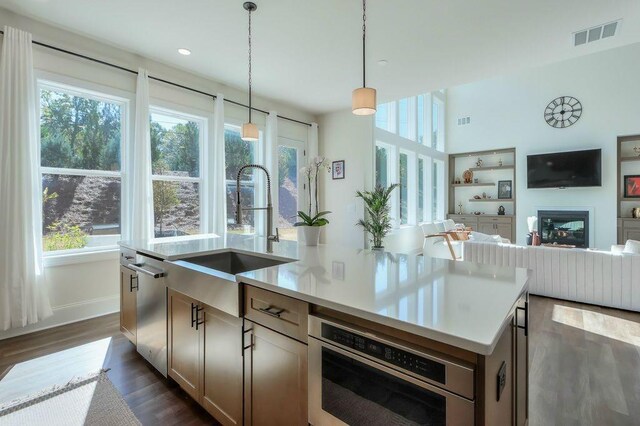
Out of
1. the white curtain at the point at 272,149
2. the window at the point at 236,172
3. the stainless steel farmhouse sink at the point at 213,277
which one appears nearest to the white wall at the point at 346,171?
the white curtain at the point at 272,149

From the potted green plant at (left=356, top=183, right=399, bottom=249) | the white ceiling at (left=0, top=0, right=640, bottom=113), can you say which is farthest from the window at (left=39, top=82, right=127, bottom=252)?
the potted green plant at (left=356, top=183, right=399, bottom=249)

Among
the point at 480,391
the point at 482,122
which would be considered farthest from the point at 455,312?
the point at 482,122

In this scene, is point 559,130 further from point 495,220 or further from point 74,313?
point 74,313

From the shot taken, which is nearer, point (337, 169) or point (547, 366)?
point (547, 366)

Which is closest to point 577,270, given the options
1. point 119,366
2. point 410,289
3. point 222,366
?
point 410,289

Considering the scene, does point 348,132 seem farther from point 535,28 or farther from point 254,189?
point 535,28

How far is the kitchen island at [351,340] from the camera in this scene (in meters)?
0.86

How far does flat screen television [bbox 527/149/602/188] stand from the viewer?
652cm

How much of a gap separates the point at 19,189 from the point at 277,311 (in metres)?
2.96

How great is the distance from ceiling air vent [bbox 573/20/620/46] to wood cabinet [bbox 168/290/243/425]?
162 inches

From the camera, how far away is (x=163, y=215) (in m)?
3.84

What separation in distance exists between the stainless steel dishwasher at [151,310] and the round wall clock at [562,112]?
869 cm

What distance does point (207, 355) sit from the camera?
1.63 meters

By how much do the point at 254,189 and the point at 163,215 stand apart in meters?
1.52
